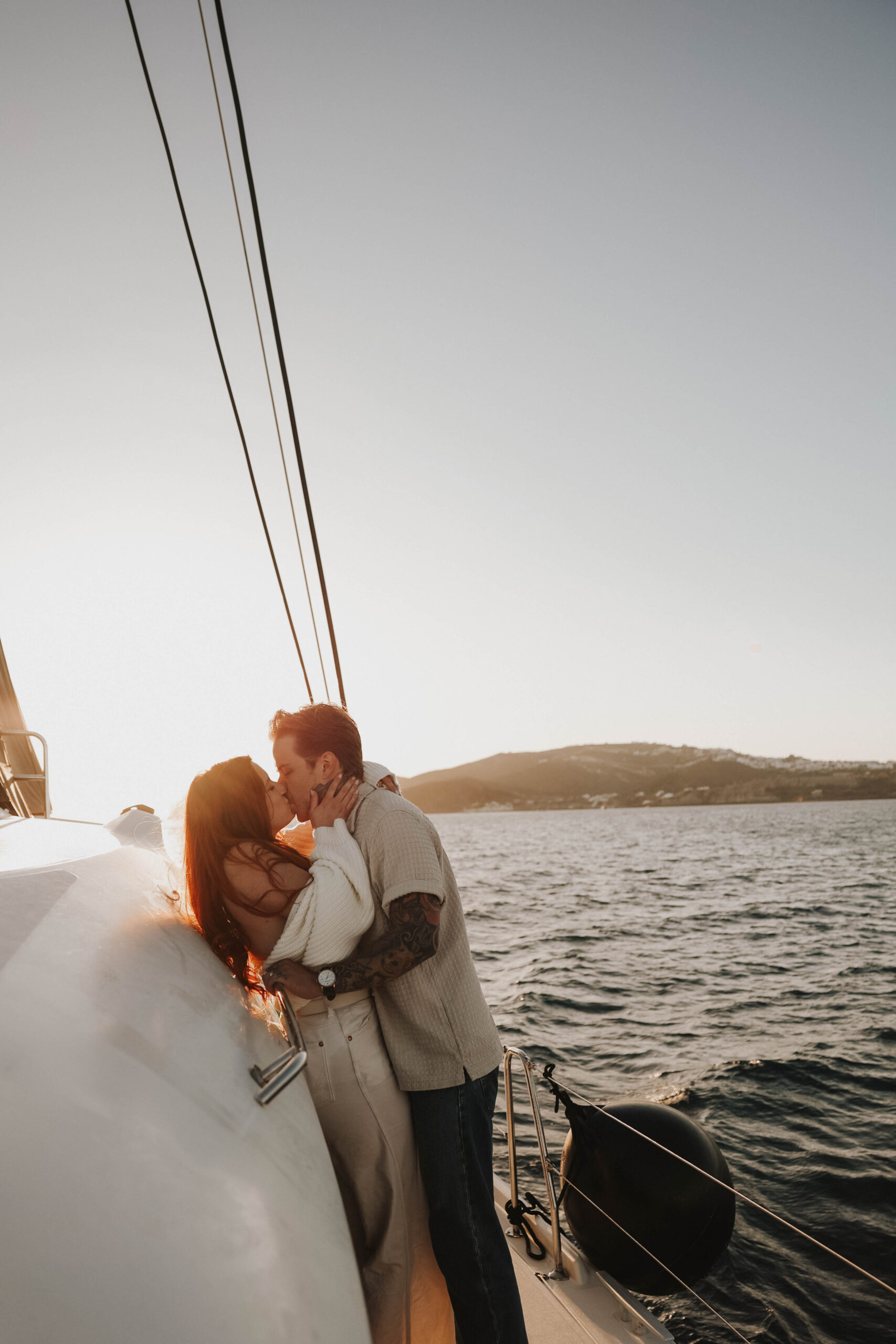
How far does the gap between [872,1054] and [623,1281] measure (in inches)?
285

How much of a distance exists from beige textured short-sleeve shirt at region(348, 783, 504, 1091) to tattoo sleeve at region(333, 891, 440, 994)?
4 cm

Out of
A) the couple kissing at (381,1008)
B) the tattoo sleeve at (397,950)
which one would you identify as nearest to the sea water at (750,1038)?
the couple kissing at (381,1008)

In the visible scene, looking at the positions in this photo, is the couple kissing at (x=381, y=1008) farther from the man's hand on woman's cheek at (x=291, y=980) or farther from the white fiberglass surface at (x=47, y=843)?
the white fiberglass surface at (x=47, y=843)

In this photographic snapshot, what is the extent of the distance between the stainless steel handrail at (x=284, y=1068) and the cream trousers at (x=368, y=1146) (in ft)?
0.64

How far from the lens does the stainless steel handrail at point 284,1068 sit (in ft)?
5.03

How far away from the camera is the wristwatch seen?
1.82 meters

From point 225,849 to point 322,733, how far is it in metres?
0.43

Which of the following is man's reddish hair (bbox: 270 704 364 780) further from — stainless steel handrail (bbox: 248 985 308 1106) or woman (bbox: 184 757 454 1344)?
stainless steel handrail (bbox: 248 985 308 1106)

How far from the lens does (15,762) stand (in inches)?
163

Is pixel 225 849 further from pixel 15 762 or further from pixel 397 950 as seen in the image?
pixel 15 762

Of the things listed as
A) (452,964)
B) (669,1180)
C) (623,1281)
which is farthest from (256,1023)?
(623,1281)

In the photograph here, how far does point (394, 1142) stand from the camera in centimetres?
198

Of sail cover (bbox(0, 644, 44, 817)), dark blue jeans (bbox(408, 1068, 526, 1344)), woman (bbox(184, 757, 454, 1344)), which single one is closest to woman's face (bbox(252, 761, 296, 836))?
woman (bbox(184, 757, 454, 1344))

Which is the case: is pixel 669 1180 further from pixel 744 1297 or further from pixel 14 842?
pixel 14 842
